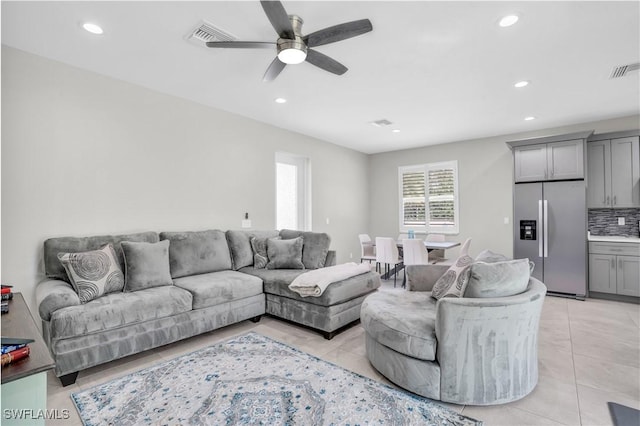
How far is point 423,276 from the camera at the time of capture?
3033 mm

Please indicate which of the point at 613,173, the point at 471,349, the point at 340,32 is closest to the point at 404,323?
the point at 471,349

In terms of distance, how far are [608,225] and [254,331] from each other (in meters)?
5.55

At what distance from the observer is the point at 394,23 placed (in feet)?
7.95

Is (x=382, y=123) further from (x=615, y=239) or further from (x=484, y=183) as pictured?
(x=615, y=239)

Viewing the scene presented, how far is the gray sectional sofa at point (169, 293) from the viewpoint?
2383 mm

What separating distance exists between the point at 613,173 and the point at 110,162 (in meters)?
6.70

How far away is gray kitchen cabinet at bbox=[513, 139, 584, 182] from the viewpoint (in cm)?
461

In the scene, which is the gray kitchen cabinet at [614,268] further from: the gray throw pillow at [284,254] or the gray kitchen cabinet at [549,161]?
the gray throw pillow at [284,254]

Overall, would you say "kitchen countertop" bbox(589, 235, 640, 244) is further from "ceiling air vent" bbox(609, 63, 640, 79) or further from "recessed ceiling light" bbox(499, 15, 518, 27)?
"recessed ceiling light" bbox(499, 15, 518, 27)

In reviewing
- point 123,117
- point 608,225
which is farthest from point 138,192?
point 608,225

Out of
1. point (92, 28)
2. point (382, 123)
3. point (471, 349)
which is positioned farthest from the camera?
point (382, 123)

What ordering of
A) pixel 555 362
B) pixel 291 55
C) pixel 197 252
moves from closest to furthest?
pixel 291 55
pixel 555 362
pixel 197 252

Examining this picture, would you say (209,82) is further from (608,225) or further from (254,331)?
(608,225)

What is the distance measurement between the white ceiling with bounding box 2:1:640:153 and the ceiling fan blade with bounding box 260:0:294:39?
21 cm
